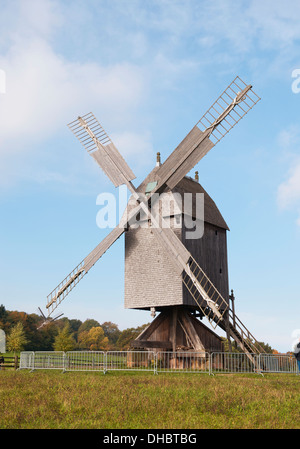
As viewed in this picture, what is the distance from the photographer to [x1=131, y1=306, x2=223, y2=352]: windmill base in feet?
83.3

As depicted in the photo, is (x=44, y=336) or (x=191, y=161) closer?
(x=191, y=161)

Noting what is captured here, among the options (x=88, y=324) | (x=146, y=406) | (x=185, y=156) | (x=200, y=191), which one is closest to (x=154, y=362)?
(x=185, y=156)

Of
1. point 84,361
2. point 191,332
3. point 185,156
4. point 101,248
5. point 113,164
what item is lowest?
point 84,361

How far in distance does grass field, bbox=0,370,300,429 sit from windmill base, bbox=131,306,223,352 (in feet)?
34.7

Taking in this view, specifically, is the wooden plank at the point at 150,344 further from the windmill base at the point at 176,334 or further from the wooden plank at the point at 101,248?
the wooden plank at the point at 101,248

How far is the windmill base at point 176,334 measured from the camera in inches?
1000

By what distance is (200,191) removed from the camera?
Result: 2956 centimetres

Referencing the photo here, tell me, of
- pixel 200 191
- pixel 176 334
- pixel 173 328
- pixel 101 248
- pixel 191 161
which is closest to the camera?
pixel 191 161

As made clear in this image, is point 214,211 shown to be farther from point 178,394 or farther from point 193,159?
→ point 178,394

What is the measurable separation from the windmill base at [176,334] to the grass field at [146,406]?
34.7ft

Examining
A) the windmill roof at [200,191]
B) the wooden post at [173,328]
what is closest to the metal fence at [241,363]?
the wooden post at [173,328]

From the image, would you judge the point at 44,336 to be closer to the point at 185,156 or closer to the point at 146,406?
the point at 185,156

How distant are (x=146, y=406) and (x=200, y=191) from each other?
65.3 feet

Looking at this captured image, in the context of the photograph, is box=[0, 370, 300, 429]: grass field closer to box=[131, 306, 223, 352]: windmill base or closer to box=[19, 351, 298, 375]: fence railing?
box=[19, 351, 298, 375]: fence railing
